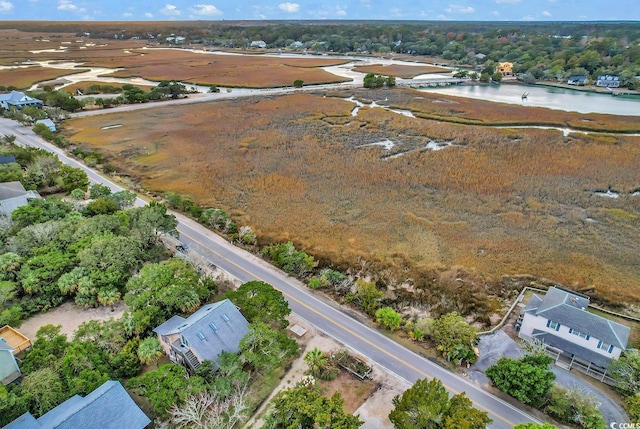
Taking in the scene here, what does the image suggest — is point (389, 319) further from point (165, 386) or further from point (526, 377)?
point (165, 386)

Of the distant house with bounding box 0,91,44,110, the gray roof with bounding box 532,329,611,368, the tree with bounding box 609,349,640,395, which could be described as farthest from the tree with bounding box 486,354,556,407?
the distant house with bounding box 0,91,44,110

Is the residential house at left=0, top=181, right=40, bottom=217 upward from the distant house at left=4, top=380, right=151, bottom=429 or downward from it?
upward

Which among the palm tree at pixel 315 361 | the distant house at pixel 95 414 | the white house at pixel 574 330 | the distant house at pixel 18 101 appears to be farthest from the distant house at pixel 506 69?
the distant house at pixel 95 414

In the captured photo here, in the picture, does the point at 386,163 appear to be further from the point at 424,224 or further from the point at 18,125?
the point at 18,125

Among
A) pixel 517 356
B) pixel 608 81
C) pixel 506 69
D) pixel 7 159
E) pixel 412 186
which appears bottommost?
pixel 517 356

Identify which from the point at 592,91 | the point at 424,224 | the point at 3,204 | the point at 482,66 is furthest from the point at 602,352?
the point at 482,66

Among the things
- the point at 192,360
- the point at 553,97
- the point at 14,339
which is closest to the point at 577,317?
the point at 192,360

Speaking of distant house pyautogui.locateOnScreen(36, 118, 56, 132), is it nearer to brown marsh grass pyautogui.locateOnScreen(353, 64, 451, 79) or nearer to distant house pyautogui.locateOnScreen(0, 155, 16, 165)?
distant house pyautogui.locateOnScreen(0, 155, 16, 165)

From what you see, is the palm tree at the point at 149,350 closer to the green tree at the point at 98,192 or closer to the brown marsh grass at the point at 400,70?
the green tree at the point at 98,192
